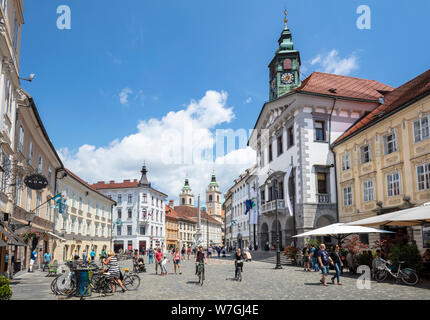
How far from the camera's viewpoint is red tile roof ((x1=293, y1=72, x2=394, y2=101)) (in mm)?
33875

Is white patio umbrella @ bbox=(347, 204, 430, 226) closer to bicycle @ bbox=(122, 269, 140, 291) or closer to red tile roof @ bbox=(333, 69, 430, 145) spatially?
red tile roof @ bbox=(333, 69, 430, 145)

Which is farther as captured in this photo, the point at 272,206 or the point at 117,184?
the point at 117,184

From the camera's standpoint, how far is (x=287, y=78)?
129 ft

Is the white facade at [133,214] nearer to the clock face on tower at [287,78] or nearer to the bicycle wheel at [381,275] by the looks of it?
the clock face on tower at [287,78]

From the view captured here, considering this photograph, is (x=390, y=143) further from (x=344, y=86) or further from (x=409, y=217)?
(x=344, y=86)

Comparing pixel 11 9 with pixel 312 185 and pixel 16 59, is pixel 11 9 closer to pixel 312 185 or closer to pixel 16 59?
pixel 16 59

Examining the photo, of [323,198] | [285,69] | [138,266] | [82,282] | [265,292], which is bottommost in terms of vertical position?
[138,266]

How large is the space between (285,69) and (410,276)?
28.2 meters

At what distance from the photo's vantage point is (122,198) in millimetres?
77250

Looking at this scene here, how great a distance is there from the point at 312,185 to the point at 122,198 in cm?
5338

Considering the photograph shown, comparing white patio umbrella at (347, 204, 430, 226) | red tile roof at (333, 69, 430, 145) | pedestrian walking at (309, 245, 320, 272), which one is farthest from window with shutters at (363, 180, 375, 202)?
white patio umbrella at (347, 204, 430, 226)

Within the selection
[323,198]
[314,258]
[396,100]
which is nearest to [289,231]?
[323,198]

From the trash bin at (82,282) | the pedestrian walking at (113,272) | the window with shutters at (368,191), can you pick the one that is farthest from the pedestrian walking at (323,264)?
the window with shutters at (368,191)
